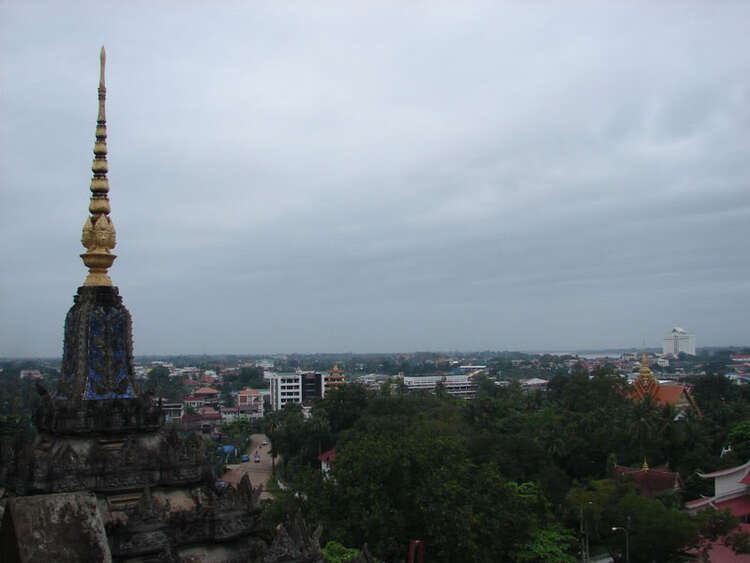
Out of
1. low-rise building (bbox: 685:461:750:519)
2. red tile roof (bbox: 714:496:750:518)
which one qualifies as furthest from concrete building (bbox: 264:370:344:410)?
red tile roof (bbox: 714:496:750:518)

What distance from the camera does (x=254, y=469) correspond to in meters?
64.7

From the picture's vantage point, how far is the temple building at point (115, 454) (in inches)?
510

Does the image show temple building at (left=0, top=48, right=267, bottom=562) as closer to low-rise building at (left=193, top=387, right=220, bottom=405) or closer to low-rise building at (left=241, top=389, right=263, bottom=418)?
low-rise building at (left=241, top=389, right=263, bottom=418)

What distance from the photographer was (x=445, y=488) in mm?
21844

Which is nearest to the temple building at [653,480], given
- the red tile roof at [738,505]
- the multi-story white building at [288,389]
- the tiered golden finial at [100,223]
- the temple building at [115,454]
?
the red tile roof at [738,505]

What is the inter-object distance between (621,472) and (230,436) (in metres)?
57.8

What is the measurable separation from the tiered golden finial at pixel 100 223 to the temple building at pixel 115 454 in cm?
2

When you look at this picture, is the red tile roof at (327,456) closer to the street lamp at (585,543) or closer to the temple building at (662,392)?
the street lamp at (585,543)

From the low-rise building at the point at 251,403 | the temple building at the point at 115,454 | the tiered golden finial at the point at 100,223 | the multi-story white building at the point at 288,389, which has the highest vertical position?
the tiered golden finial at the point at 100,223

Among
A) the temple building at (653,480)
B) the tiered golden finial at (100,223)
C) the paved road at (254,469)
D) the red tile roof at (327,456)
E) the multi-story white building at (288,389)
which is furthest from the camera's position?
the multi-story white building at (288,389)

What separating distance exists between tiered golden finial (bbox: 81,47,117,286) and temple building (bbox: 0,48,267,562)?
0.02 metres

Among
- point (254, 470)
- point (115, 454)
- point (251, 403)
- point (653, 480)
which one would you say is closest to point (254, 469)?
point (254, 470)

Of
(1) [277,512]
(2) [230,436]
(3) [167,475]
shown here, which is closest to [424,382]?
(2) [230,436]

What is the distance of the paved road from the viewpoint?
5506 centimetres
